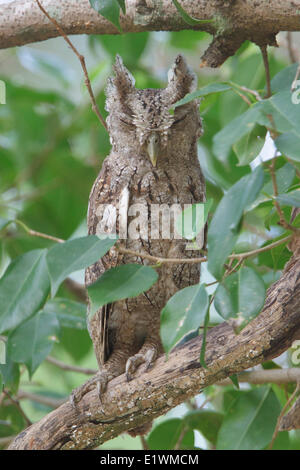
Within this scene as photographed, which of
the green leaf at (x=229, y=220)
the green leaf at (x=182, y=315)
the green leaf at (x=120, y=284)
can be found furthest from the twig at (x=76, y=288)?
the green leaf at (x=229, y=220)

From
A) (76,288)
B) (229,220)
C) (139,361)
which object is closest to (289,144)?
(229,220)

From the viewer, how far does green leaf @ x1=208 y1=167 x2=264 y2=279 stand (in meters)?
1.04

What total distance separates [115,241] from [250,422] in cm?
75

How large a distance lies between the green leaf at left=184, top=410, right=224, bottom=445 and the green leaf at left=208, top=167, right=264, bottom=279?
1.12 m

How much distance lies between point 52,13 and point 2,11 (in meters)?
0.20

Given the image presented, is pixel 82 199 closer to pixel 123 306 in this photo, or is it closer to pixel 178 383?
pixel 123 306

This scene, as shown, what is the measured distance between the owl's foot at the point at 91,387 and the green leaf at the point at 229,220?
802 millimetres

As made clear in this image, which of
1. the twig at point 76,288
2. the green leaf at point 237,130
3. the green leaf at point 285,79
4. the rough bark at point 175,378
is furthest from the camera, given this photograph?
the twig at point 76,288

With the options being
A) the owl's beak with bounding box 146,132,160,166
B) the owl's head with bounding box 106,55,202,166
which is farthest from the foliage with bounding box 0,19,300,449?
the owl's beak with bounding box 146,132,160,166

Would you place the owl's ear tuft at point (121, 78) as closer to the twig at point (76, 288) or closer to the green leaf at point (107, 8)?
the green leaf at point (107, 8)

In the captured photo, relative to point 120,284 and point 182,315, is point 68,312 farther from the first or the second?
point 182,315

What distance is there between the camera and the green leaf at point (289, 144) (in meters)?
1.04
